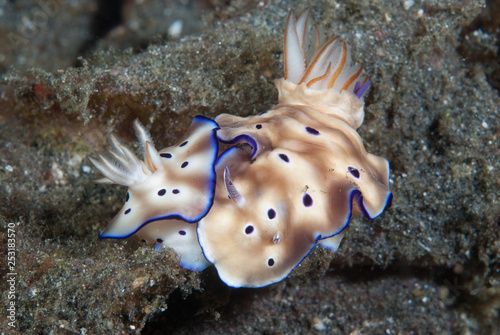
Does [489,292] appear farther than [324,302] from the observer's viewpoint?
Yes

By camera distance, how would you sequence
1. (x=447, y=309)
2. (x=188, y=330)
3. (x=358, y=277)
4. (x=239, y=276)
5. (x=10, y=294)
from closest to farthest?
(x=239, y=276) < (x=10, y=294) < (x=188, y=330) < (x=358, y=277) < (x=447, y=309)

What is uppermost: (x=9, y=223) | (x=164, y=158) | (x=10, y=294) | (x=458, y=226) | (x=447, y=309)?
(x=164, y=158)

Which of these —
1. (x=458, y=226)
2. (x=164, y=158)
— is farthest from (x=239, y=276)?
(x=458, y=226)

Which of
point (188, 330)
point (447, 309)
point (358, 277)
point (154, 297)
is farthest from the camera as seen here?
point (447, 309)

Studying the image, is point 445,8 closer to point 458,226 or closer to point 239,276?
point 458,226

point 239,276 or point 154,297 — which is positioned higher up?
point 239,276

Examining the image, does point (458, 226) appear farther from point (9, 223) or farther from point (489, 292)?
point (9, 223)
